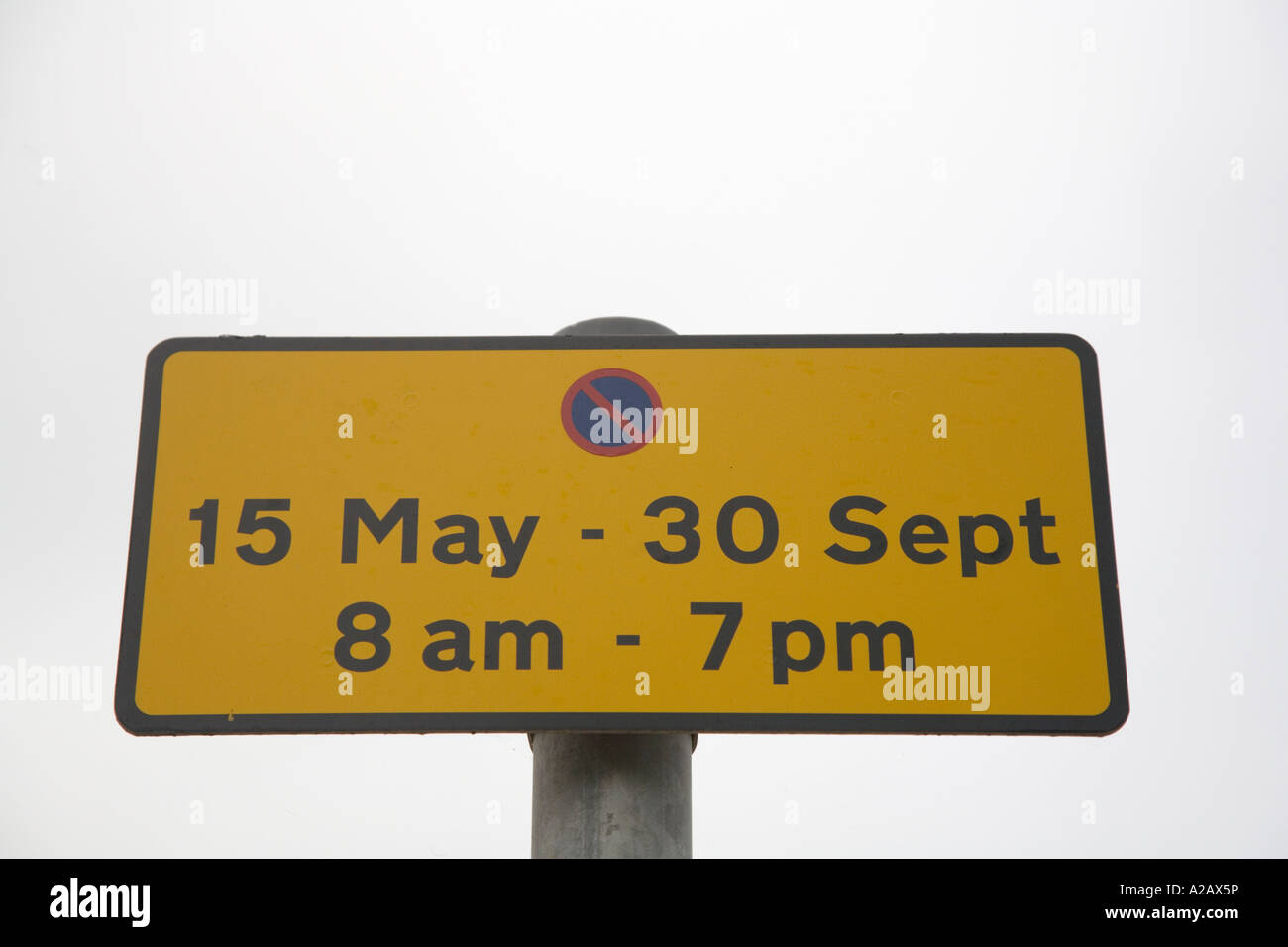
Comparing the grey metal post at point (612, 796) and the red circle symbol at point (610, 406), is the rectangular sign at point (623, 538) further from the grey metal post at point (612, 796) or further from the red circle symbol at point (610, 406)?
the grey metal post at point (612, 796)

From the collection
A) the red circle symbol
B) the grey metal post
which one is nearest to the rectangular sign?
the red circle symbol

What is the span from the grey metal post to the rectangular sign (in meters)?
0.12

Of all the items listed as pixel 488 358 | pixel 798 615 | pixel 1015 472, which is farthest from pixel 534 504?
pixel 1015 472

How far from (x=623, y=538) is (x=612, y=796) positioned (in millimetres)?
493

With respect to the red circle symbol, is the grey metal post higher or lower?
lower

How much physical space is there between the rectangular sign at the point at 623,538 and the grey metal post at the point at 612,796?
12 centimetres

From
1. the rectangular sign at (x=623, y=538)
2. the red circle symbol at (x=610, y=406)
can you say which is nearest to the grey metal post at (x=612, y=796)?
the rectangular sign at (x=623, y=538)

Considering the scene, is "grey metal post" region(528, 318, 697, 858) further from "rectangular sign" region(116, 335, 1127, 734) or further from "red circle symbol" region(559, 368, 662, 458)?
"red circle symbol" region(559, 368, 662, 458)

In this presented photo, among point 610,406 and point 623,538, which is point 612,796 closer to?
point 623,538

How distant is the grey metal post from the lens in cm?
252

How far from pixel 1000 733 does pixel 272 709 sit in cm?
134

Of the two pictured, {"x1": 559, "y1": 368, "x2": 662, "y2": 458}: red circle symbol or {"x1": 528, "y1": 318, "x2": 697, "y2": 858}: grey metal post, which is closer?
{"x1": 528, "y1": 318, "x2": 697, "y2": 858}: grey metal post

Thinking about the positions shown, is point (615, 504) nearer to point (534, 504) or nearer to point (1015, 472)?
point (534, 504)
